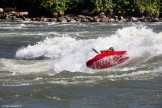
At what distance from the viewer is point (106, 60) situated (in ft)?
58.5

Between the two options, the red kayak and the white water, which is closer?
the red kayak

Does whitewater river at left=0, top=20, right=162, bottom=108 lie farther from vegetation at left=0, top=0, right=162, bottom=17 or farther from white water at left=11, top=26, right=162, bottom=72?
vegetation at left=0, top=0, right=162, bottom=17

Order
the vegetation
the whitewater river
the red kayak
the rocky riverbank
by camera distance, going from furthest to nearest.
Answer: the vegetation, the rocky riverbank, the red kayak, the whitewater river

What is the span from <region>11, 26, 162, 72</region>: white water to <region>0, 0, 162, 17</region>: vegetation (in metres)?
32.7

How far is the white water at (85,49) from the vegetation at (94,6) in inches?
1288

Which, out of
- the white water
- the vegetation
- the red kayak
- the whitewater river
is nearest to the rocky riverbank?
the vegetation

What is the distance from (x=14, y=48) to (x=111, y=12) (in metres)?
35.9

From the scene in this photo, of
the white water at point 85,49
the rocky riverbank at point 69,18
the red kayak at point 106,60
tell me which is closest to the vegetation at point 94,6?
the rocky riverbank at point 69,18

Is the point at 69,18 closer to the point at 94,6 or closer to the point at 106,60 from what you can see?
the point at 94,6

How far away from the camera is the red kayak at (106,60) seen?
57.8 ft

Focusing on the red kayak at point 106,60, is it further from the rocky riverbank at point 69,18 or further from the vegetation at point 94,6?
the vegetation at point 94,6

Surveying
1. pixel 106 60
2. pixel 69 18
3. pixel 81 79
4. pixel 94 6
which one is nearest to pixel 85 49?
pixel 106 60

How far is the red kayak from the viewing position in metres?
17.6

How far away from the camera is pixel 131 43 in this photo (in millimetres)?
21766
